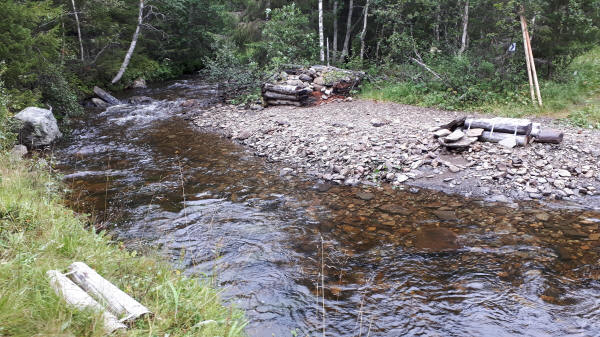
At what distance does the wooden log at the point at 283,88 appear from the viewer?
12617mm

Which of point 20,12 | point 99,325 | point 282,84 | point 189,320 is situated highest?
point 20,12

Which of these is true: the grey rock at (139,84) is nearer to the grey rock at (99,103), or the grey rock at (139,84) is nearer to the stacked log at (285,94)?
the grey rock at (99,103)

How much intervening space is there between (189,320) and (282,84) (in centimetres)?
1120

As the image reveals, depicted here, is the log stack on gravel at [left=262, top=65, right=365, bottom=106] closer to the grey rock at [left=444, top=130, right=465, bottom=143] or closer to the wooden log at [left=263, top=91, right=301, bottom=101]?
the wooden log at [left=263, top=91, right=301, bottom=101]

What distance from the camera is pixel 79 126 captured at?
12094 millimetres

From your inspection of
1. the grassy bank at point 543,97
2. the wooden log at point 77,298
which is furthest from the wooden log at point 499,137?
the wooden log at point 77,298

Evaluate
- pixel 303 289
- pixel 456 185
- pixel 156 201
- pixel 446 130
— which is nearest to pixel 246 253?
pixel 303 289

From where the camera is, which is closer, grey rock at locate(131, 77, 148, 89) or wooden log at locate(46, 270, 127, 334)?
wooden log at locate(46, 270, 127, 334)

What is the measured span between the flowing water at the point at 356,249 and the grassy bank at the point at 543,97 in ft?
15.7

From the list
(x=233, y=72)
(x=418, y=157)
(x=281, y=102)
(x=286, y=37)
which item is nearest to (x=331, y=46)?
(x=286, y=37)

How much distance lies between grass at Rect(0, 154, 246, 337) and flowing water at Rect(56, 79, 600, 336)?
2.12 ft

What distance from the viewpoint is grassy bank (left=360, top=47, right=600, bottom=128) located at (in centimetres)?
951

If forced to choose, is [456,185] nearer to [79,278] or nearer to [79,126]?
[79,278]

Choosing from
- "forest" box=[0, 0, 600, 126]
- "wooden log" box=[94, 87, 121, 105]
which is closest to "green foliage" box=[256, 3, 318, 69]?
"forest" box=[0, 0, 600, 126]
